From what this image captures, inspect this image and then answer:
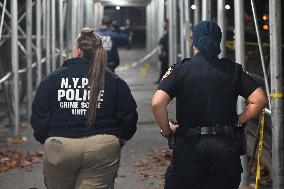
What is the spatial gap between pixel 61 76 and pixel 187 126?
993 millimetres

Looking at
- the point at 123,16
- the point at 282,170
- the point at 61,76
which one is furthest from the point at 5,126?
the point at 123,16

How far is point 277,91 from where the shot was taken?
576 centimetres

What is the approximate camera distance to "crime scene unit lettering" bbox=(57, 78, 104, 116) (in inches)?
159

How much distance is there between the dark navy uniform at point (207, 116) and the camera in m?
4.11

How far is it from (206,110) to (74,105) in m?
0.96

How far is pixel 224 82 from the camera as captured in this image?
413 cm

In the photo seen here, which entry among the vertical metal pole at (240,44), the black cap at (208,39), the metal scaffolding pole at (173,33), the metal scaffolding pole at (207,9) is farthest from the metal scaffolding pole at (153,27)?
the black cap at (208,39)

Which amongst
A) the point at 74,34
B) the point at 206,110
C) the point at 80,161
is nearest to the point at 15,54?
the point at 80,161

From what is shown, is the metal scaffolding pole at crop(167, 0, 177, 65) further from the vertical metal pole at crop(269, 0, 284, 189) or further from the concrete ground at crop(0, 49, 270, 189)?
the vertical metal pole at crop(269, 0, 284, 189)

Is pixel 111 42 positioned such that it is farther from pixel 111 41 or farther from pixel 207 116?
pixel 207 116

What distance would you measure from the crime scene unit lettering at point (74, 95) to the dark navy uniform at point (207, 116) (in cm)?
56

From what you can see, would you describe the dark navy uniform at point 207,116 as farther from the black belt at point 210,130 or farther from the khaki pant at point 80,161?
the khaki pant at point 80,161

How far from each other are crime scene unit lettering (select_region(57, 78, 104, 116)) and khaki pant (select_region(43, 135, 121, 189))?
0.22 m

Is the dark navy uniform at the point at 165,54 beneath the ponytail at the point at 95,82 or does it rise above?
beneath
